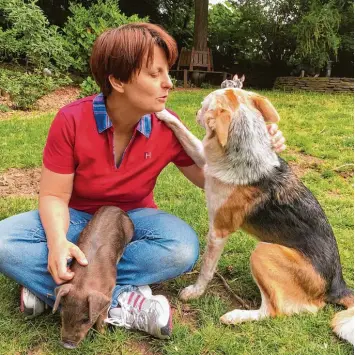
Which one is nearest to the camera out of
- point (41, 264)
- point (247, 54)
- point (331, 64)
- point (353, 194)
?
point (41, 264)

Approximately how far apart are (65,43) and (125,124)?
34.2 ft

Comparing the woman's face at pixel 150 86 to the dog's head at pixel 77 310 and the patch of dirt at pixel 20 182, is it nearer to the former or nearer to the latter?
the dog's head at pixel 77 310

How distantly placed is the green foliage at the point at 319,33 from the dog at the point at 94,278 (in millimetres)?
12381

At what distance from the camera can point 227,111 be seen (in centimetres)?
308

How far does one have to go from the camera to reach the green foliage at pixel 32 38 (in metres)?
11.3

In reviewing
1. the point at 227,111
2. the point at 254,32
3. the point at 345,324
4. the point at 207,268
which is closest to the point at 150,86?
the point at 227,111

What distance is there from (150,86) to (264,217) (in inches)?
46.1

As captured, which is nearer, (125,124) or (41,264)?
(41,264)

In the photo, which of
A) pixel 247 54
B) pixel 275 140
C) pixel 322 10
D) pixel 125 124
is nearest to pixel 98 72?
pixel 125 124

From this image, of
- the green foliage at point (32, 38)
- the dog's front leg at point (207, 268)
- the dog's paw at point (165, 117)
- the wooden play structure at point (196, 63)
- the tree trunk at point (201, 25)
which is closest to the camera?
the dog's front leg at point (207, 268)

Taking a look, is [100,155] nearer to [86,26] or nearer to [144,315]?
[144,315]

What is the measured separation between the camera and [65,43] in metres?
12.9

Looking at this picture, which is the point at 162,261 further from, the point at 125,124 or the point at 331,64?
the point at 331,64

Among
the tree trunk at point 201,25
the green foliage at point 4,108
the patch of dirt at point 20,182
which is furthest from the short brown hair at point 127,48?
the tree trunk at point 201,25
